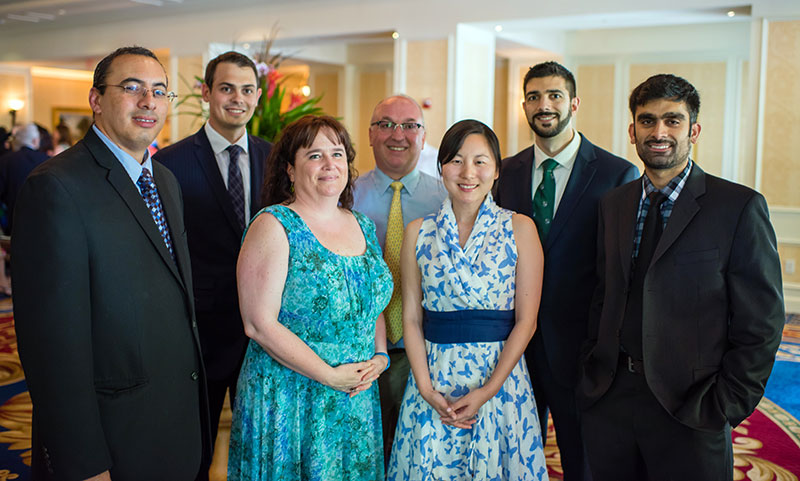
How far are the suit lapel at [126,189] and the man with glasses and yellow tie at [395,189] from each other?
1149 millimetres

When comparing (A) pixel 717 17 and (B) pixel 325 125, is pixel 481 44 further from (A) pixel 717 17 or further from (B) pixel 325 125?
(B) pixel 325 125

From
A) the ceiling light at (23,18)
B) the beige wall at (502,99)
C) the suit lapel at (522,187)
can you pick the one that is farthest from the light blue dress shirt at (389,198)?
the ceiling light at (23,18)

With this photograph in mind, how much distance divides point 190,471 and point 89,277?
70 centimetres

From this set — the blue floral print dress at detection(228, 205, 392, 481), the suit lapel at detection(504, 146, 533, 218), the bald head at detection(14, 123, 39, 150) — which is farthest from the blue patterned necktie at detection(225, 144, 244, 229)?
the bald head at detection(14, 123, 39, 150)

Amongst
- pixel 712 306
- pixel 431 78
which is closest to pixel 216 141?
pixel 712 306

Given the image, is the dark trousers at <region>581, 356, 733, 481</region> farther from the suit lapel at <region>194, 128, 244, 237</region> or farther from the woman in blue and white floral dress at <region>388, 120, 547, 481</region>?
the suit lapel at <region>194, 128, 244, 237</region>

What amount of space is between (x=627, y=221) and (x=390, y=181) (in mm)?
1064

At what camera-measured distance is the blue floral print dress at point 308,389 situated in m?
2.14

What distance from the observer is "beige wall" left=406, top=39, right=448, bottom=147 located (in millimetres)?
9148

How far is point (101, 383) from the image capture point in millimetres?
1792

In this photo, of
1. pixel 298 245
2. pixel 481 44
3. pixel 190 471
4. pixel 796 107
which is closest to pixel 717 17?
pixel 796 107

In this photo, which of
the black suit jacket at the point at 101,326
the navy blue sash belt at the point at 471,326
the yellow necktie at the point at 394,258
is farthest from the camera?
the yellow necktie at the point at 394,258

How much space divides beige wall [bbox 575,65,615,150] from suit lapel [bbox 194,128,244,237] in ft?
30.9

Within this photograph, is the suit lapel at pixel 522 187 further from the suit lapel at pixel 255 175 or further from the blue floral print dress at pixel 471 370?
the suit lapel at pixel 255 175
